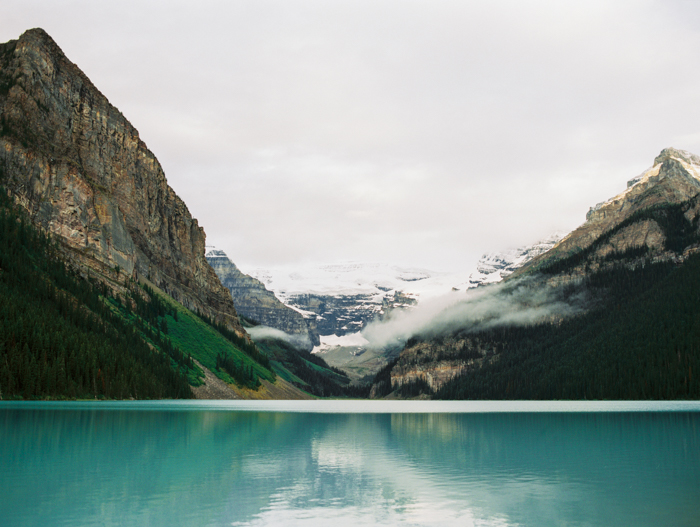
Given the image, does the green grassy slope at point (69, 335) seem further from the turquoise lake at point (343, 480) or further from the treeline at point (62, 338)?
the turquoise lake at point (343, 480)

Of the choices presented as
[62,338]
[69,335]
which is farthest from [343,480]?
[69,335]

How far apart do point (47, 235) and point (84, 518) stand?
593 ft

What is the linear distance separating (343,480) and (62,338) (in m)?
116

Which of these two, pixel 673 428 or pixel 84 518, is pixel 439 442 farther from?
pixel 84 518

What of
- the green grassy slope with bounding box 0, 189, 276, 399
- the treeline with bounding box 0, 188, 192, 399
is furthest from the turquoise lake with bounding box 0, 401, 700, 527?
the treeline with bounding box 0, 188, 192, 399

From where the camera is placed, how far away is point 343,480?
1259 inches

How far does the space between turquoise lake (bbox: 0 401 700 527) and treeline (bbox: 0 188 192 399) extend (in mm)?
70533

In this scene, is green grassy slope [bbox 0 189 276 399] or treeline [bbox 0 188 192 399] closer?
treeline [bbox 0 188 192 399]

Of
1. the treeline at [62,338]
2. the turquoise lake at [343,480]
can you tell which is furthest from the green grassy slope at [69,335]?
the turquoise lake at [343,480]

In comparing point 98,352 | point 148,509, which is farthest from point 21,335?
point 148,509

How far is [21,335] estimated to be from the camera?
118625mm

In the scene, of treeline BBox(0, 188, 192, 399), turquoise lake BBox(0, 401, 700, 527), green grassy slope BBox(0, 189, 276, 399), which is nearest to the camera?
turquoise lake BBox(0, 401, 700, 527)

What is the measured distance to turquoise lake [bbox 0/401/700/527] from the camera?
2330 cm

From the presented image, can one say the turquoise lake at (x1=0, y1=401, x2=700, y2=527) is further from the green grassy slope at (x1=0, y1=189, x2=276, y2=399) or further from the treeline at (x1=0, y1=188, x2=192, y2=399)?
the treeline at (x1=0, y1=188, x2=192, y2=399)
